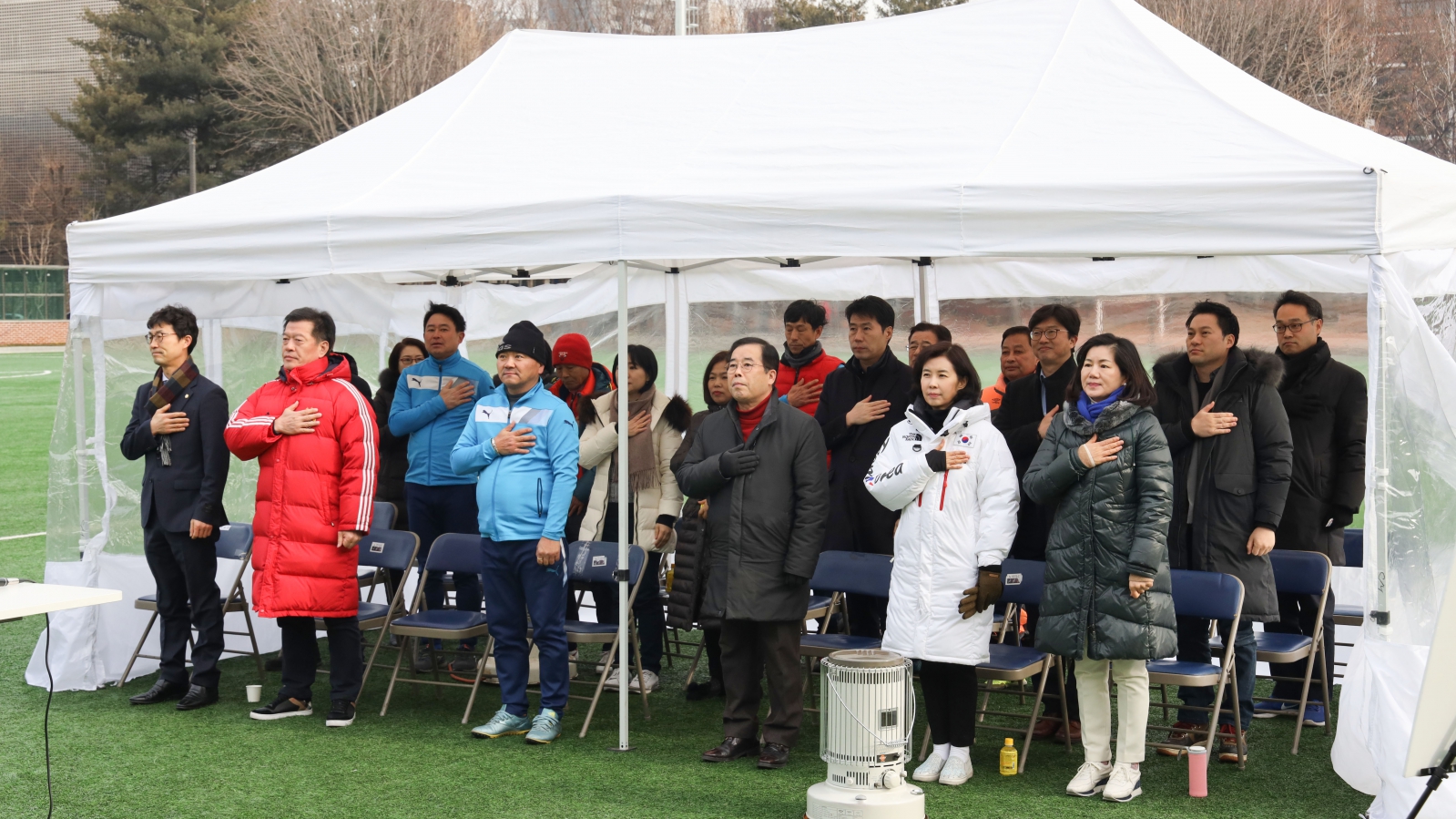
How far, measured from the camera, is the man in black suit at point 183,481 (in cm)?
595

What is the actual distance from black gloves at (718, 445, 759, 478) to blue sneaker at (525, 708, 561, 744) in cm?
132

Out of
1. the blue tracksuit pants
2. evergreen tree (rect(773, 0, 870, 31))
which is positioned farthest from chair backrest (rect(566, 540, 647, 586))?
evergreen tree (rect(773, 0, 870, 31))

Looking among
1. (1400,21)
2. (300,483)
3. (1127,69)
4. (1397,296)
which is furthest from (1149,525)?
(1400,21)

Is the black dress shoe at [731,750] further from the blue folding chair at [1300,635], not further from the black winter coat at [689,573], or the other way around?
the blue folding chair at [1300,635]

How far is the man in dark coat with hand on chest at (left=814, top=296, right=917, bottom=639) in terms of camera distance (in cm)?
578

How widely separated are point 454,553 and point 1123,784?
119 inches

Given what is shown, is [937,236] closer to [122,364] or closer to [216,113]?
[122,364]

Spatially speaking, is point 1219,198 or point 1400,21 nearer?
point 1219,198

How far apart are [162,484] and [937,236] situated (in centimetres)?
357

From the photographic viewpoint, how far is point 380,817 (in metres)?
4.55

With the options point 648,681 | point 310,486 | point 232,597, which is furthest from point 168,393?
point 648,681

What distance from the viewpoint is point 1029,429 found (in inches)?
220

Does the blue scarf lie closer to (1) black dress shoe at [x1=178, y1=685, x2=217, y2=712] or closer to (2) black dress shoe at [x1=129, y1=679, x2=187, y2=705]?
(1) black dress shoe at [x1=178, y1=685, x2=217, y2=712]

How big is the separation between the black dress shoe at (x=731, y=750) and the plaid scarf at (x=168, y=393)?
2.75 metres
